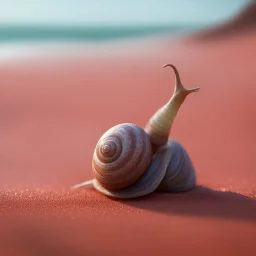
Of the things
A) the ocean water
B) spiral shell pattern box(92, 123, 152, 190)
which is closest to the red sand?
spiral shell pattern box(92, 123, 152, 190)

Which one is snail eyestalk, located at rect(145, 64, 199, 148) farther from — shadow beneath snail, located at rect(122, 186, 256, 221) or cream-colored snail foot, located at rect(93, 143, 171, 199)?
shadow beneath snail, located at rect(122, 186, 256, 221)

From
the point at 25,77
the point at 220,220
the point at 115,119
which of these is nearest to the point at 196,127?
the point at 115,119

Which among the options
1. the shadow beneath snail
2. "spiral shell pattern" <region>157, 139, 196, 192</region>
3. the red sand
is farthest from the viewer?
"spiral shell pattern" <region>157, 139, 196, 192</region>

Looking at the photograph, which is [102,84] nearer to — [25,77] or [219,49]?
[25,77]

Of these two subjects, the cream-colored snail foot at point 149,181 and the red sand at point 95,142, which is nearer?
the red sand at point 95,142

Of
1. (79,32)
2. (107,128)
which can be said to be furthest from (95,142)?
(79,32)

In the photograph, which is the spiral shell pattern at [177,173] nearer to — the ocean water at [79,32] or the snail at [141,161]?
the snail at [141,161]

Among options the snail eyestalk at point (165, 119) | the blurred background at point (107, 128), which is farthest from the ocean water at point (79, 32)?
the snail eyestalk at point (165, 119)
